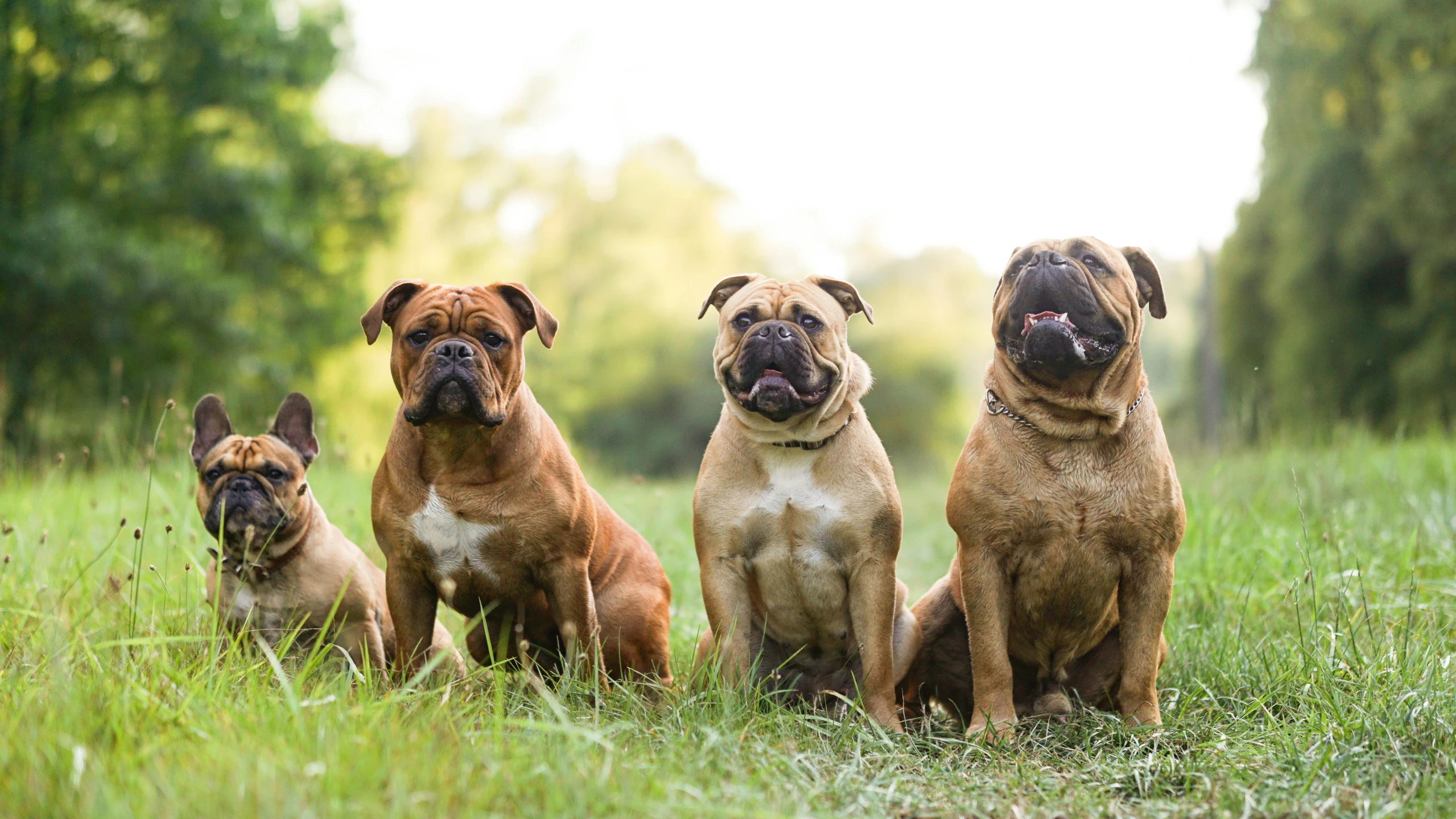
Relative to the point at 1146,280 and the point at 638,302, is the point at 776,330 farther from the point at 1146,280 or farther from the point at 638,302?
the point at 638,302

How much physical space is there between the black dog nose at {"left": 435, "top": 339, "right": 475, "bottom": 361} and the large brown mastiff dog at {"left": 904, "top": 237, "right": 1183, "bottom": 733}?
184cm

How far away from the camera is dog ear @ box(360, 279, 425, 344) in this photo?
13.0 ft

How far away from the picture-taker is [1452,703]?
→ 3383mm

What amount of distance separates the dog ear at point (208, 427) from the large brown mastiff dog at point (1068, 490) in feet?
9.83

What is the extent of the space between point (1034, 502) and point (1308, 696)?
1.18m

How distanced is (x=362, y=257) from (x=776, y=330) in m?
20.3

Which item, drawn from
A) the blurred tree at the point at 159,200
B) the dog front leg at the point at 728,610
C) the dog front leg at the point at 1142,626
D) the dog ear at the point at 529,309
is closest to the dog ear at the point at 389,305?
the dog ear at the point at 529,309

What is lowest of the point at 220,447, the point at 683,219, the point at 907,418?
the point at 907,418

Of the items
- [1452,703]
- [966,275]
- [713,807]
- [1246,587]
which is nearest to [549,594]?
[713,807]

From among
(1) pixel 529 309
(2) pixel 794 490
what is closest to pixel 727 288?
(1) pixel 529 309

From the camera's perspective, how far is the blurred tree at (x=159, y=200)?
15.6m

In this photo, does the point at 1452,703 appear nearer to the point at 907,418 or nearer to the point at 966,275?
the point at 907,418

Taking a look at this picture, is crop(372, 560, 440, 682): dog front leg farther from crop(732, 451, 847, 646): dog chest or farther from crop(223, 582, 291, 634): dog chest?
crop(732, 451, 847, 646): dog chest

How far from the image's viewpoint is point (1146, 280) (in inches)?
163
